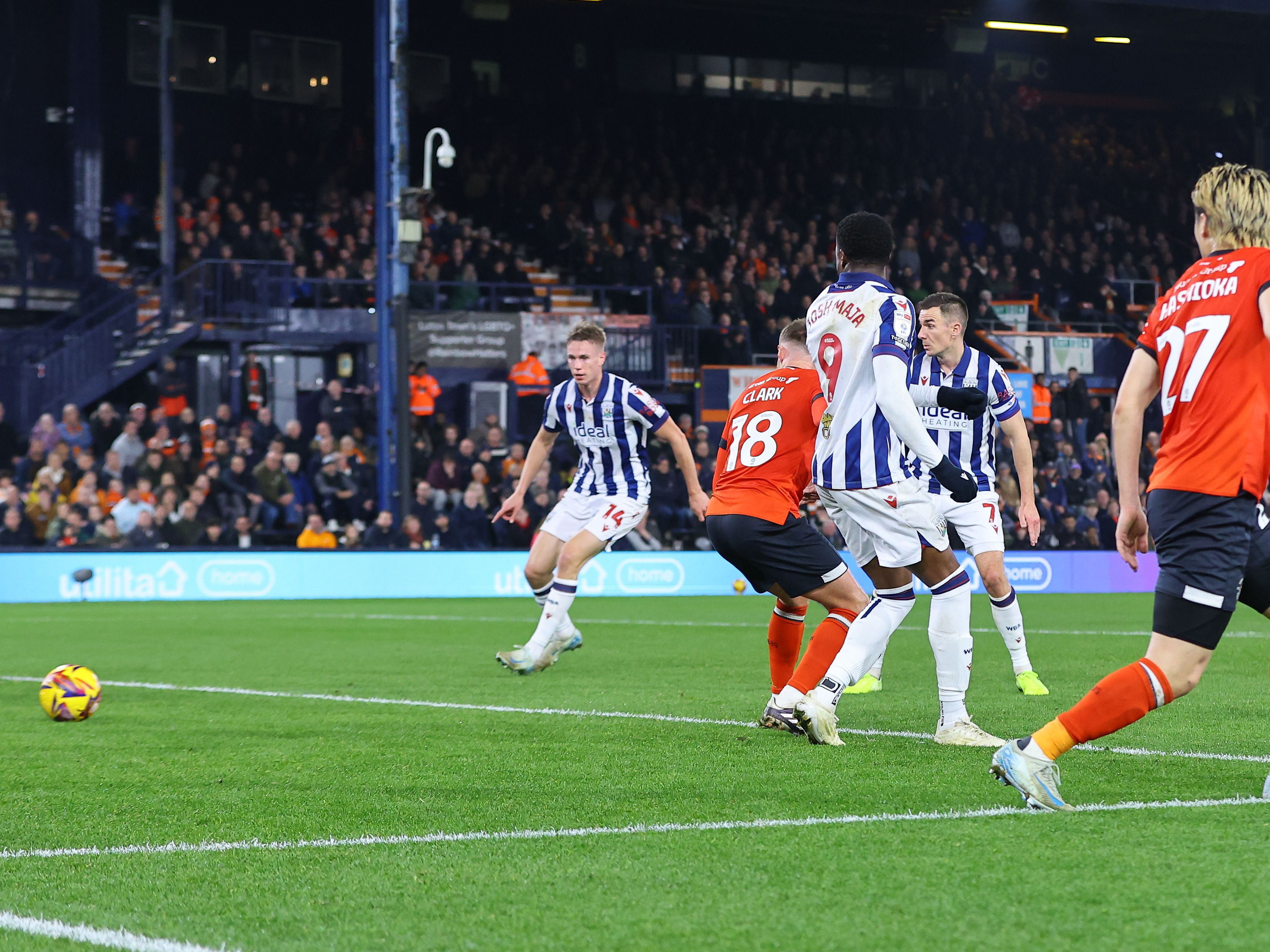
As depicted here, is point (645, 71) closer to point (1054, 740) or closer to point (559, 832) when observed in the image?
point (1054, 740)

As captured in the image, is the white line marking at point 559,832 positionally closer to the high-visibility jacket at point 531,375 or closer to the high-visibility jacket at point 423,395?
the high-visibility jacket at point 423,395

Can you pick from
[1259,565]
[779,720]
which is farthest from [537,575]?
[1259,565]

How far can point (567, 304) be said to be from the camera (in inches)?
1176

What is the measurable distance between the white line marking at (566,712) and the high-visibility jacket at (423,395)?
586 inches

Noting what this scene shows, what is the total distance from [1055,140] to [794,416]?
3285 cm

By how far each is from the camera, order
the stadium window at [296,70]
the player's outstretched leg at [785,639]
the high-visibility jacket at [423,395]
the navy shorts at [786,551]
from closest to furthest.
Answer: the navy shorts at [786,551], the player's outstretched leg at [785,639], the high-visibility jacket at [423,395], the stadium window at [296,70]

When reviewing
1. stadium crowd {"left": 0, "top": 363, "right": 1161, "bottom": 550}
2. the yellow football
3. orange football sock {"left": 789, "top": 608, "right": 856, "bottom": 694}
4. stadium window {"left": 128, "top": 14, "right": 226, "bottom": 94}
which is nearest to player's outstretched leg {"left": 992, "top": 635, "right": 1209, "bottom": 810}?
orange football sock {"left": 789, "top": 608, "right": 856, "bottom": 694}

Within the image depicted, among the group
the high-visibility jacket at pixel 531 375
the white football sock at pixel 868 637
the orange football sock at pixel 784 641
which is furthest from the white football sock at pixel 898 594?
the high-visibility jacket at pixel 531 375

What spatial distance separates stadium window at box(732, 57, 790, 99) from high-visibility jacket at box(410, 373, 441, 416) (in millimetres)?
15205

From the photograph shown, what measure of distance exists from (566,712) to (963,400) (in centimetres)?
255

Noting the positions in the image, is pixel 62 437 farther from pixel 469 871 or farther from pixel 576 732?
pixel 469 871

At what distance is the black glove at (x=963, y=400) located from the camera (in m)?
7.23

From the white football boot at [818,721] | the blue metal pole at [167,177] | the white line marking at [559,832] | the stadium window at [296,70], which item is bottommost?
the white football boot at [818,721]

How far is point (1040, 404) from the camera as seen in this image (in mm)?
28281
